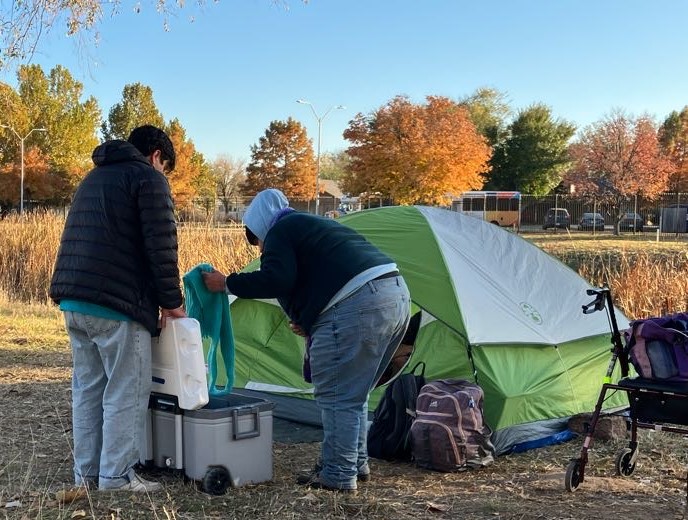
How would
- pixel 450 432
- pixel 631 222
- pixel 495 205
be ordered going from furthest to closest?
pixel 495 205
pixel 631 222
pixel 450 432

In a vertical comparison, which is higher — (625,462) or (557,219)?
(557,219)

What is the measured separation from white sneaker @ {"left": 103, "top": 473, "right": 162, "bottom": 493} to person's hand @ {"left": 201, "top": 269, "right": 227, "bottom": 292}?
3.27ft

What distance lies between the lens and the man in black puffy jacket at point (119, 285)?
342 centimetres

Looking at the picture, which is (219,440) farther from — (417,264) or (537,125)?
(537,125)

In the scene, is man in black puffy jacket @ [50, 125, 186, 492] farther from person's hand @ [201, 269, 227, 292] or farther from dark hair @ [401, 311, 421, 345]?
dark hair @ [401, 311, 421, 345]

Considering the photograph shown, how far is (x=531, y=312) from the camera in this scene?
5336mm

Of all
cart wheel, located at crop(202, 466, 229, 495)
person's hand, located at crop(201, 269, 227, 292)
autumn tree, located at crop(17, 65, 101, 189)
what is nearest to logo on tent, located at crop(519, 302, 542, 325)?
person's hand, located at crop(201, 269, 227, 292)

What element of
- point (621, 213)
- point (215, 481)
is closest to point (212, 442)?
point (215, 481)

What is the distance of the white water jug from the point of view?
3570mm

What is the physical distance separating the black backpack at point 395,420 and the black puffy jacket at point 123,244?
1759 millimetres

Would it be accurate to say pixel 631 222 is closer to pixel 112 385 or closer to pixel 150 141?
pixel 150 141

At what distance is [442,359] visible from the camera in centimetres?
514

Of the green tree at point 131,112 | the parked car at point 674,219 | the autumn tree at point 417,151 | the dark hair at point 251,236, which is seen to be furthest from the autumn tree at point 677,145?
the dark hair at point 251,236

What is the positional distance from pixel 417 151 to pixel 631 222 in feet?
31.4
